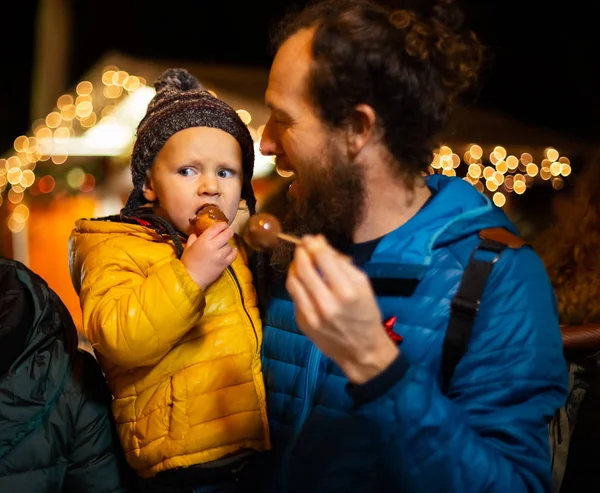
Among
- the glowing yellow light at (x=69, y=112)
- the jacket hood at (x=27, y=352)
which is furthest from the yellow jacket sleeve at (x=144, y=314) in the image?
the glowing yellow light at (x=69, y=112)

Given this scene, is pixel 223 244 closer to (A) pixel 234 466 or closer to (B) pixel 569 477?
(A) pixel 234 466

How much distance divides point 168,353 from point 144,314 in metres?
0.21

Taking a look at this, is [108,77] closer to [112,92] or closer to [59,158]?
[112,92]

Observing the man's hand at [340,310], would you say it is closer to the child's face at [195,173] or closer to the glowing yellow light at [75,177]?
the child's face at [195,173]

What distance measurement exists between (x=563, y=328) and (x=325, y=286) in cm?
195

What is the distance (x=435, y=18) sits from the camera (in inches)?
70.3

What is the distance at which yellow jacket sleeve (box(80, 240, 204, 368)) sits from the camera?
1671mm

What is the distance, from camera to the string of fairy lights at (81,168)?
5.35 meters

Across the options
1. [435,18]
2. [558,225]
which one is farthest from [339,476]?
[558,225]

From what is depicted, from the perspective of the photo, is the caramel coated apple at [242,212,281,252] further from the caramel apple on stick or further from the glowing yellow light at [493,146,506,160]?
the glowing yellow light at [493,146,506,160]

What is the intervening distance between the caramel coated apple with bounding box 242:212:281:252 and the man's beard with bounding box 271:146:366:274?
0.12m

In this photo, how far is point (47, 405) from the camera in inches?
70.9

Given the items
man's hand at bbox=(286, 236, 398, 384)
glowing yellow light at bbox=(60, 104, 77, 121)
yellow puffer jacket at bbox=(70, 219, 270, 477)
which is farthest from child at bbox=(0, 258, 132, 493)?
glowing yellow light at bbox=(60, 104, 77, 121)

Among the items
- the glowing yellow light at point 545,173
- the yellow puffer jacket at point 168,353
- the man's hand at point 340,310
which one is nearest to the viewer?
the man's hand at point 340,310
